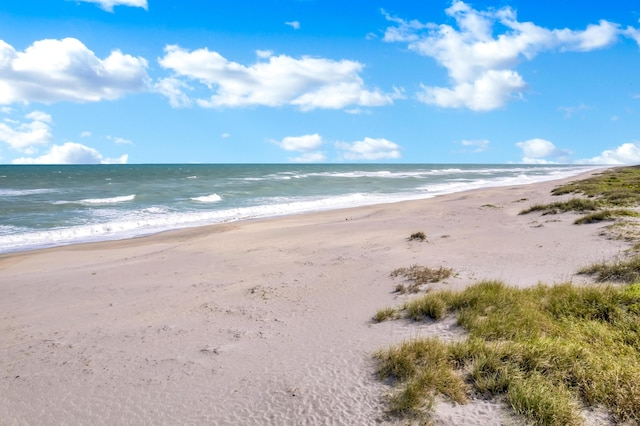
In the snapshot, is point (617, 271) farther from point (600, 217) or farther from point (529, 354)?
point (600, 217)

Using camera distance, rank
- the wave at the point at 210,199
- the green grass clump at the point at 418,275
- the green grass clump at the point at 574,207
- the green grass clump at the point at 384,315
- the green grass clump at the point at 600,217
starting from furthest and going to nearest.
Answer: the wave at the point at 210,199
the green grass clump at the point at 574,207
the green grass clump at the point at 600,217
the green grass clump at the point at 418,275
the green grass clump at the point at 384,315

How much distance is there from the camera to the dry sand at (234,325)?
4195 mm

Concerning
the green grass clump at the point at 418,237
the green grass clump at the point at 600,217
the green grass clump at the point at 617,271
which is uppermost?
the green grass clump at the point at 600,217

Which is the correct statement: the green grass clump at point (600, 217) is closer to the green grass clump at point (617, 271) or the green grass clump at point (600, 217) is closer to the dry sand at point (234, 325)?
the dry sand at point (234, 325)

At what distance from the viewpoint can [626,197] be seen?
18.1 metres

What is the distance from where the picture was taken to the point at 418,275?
26.9 ft

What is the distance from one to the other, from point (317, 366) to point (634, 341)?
3635 mm

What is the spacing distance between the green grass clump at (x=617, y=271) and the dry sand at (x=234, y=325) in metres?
0.33

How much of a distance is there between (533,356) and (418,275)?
3.85 meters

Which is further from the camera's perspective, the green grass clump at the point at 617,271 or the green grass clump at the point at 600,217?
the green grass clump at the point at 600,217

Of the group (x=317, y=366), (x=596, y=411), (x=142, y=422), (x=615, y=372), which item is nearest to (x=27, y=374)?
(x=142, y=422)

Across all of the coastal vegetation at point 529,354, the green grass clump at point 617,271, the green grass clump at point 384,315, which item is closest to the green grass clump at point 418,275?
the coastal vegetation at point 529,354

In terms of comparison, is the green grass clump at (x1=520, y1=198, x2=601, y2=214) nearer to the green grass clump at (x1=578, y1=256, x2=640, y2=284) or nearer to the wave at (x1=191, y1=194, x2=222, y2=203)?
the green grass clump at (x1=578, y1=256, x2=640, y2=284)

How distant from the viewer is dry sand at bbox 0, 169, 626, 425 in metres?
4.20
